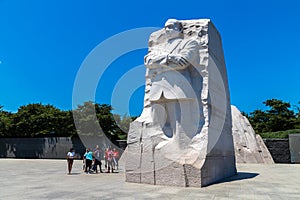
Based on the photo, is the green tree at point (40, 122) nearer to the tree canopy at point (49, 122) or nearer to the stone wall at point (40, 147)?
the tree canopy at point (49, 122)

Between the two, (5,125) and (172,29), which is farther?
(5,125)

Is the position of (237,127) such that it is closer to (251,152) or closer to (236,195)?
(251,152)

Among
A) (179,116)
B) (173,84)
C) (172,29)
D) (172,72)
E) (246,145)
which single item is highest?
(172,29)

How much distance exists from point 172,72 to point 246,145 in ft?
50.0

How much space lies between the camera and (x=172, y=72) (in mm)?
9594

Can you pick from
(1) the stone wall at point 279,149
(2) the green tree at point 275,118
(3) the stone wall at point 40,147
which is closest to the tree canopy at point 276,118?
(2) the green tree at point 275,118

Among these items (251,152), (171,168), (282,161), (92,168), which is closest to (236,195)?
(171,168)

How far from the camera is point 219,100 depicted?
435 inches

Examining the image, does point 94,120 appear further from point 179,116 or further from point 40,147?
point 179,116

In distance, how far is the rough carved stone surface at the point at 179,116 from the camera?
29.9 ft

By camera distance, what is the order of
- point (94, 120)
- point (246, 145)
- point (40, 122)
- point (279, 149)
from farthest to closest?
point (40, 122)
point (94, 120)
point (279, 149)
point (246, 145)

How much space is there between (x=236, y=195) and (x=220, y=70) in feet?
19.2

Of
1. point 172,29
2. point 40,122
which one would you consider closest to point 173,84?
point 172,29

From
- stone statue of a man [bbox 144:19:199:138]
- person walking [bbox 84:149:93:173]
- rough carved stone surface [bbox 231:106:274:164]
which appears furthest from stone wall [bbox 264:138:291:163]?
stone statue of a man [bbox 144:19:199:138]
